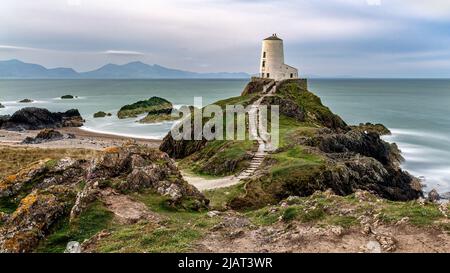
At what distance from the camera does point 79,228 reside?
636 inches

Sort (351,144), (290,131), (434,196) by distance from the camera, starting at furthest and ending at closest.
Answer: (351,144), (290,131), (434,196)

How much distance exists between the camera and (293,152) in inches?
1431

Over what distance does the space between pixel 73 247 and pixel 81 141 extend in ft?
205

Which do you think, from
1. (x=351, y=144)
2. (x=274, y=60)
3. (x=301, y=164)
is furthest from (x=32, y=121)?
(x=301, y=164)

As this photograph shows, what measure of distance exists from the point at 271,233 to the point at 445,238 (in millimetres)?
5698

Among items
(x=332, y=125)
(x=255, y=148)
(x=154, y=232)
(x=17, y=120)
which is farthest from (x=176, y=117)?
(x=154, y=232)

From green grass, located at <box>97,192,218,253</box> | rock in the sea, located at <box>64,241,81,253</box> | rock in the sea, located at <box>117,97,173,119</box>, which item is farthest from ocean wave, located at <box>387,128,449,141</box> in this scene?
rock in the sea, located at <box>64,241,81,253</box>

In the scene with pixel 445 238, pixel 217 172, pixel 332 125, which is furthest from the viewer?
pixel 332 125

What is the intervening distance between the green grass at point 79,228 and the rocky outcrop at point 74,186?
28 cm

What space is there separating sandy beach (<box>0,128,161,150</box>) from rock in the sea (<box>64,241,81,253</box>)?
50.4m

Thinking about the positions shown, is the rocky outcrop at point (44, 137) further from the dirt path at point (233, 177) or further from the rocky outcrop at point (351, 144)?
the rocky outcrop at point (351, 144)

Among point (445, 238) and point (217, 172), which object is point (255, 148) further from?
point (445, 238)

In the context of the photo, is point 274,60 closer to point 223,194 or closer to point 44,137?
point 44,137

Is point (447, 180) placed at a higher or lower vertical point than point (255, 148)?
lower
